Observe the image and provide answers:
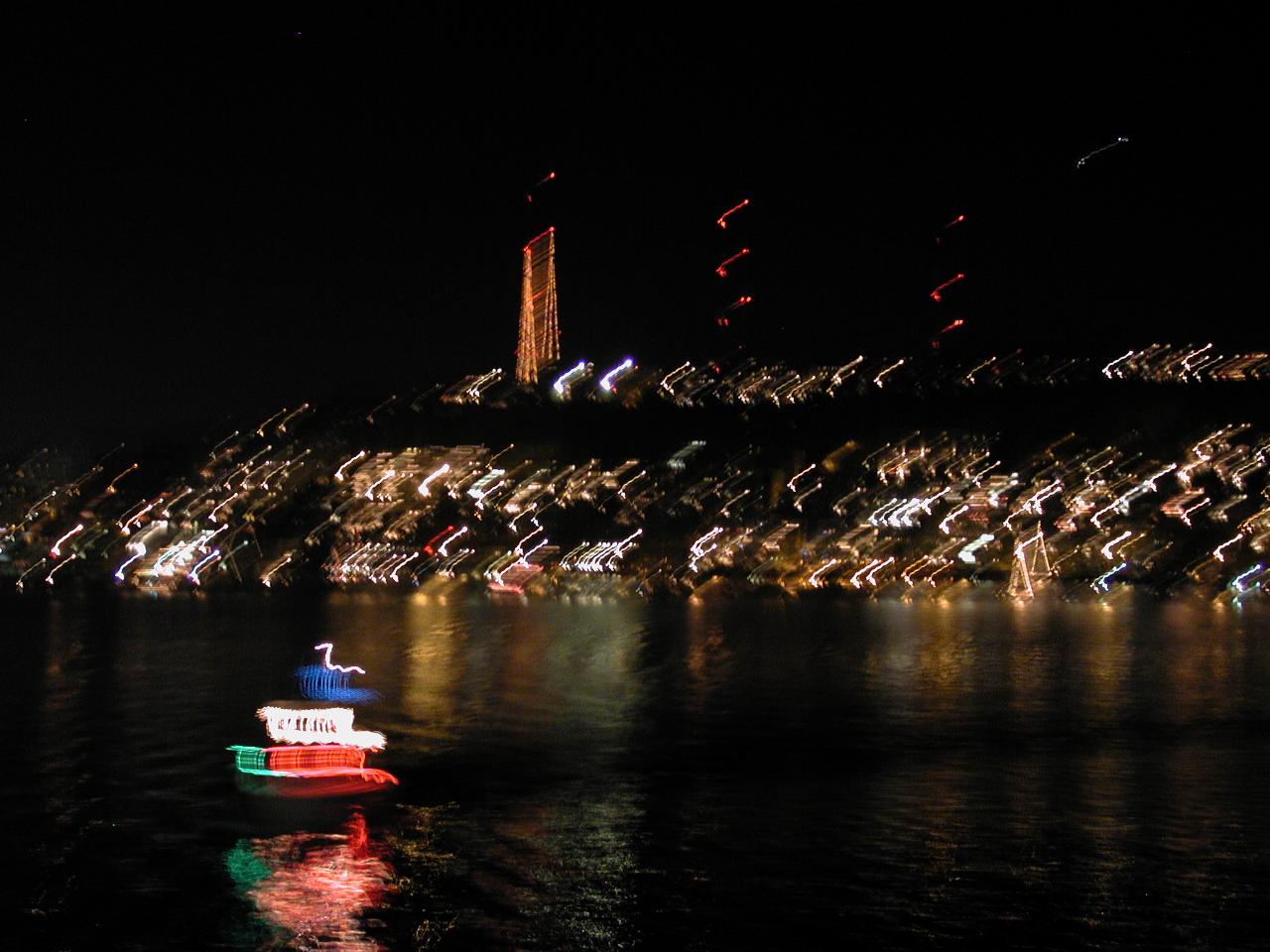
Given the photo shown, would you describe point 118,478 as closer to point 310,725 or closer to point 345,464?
point 345,464

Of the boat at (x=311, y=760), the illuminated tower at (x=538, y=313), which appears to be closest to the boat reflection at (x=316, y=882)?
the boat at (x=311, y=760)

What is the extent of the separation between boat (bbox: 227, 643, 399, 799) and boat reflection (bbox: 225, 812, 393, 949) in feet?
3.73

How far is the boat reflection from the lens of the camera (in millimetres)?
9922

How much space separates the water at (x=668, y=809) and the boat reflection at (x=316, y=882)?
1.3 inches

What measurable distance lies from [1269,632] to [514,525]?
181ft

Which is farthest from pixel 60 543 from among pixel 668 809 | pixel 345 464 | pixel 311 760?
pixel 668 809

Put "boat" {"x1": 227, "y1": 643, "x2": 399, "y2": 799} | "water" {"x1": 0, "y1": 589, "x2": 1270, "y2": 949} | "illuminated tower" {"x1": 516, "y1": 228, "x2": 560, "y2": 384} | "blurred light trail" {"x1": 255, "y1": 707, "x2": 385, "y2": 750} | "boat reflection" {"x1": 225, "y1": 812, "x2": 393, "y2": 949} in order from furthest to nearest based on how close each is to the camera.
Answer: "illuminated tower" {"x1": 516, "y1": 228, "x2": 560, "y2": 384}, "blurred light trail" {"x1": 255, "y1": 707, "x2": 385, "y2": 750}, "boat" {"x1": 227, "y1": 643, "x2": 399, "y2": 799}, "water" {"x1": 0, "y1": 589, "x2": 1270, "y2": 949}, "boat reflection" {"x1": 225, "y1": 812, "x2": 393, "y2": 949}

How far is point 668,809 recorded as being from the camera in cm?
1471

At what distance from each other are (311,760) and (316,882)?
140 inches

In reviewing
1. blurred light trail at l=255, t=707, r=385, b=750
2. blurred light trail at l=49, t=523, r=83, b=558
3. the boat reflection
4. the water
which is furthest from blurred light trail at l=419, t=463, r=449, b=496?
the boat reflection

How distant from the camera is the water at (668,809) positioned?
10273 millimetres

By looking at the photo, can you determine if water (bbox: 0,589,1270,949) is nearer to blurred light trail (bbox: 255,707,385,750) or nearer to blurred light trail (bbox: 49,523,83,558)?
blurred light trail (bbox: 255,707,385,750)

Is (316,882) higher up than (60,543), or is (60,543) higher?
(60,543)

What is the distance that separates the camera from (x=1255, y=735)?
68.6 ft
